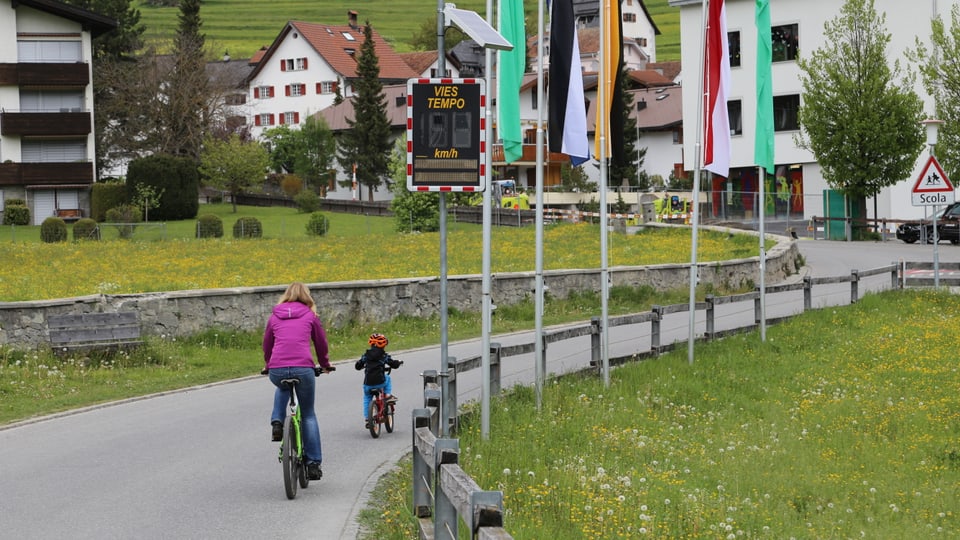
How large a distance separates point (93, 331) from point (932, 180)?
17.1 meters

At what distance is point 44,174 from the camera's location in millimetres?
69500

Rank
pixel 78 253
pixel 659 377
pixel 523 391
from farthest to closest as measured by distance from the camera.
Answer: pixel 78 253
pixel 659 377
pixel 523 391

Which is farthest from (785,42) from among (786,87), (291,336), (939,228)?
(291,336)

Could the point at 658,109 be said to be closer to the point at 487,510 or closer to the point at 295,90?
the point at 295,90

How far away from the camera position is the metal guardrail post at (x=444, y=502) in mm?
7371

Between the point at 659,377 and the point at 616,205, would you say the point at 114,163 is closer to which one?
the point at 616,205

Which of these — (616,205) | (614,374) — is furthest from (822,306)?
(616,205)

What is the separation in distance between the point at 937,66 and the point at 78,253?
109 ft

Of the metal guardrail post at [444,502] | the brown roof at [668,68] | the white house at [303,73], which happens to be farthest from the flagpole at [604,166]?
the brown roof at [668,68]

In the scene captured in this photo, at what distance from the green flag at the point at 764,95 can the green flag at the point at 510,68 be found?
816 centimetres

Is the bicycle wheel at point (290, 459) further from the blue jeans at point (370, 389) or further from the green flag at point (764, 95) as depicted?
the green flag at point (764, 95)

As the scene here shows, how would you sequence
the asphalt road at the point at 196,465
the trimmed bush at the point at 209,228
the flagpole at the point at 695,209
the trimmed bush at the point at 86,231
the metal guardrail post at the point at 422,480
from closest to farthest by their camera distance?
the metal guardrail post at the point at 422,480, the asphalt road at the point at 196,465, the flagpole at the point at 695,209, the trimmed bush at the point at 86,231, the trimmed bush at the point at 209,228

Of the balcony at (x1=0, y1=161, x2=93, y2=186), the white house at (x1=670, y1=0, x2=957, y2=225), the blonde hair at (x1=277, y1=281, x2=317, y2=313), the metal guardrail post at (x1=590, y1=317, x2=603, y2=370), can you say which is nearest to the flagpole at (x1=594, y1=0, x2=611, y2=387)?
the metal guardrail post at (x1=590, y1=317, x2=603, y2=370)

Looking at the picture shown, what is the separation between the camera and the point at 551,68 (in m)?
15.9
